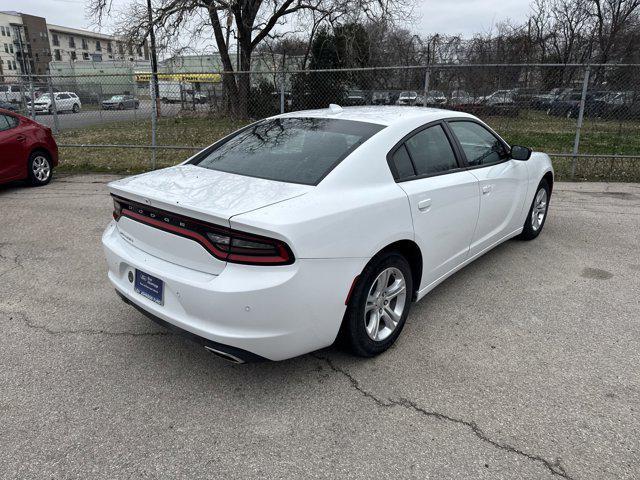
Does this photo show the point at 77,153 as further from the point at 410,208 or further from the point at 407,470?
the point at 407,470

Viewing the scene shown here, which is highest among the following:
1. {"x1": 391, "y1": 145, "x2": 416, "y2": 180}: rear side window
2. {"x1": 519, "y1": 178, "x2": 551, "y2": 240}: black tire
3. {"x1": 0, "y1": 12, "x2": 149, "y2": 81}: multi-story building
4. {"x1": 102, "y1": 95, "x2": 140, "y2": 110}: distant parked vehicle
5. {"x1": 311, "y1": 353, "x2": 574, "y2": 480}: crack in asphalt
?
{"x1": 0, "y1": 12, "x2": 149, "y2": 81}: multi-story building

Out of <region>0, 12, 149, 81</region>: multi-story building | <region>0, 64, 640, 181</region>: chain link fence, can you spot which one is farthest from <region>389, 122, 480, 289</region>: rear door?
<region>0, 12, 149, 81</region>: multi-story building

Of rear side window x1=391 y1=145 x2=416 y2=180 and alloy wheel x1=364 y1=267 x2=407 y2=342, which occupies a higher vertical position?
rear side window x1=391 y1=145 x2=416 y2=180

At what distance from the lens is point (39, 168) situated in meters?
8.25

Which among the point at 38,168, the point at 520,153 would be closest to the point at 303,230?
the point at 520,153

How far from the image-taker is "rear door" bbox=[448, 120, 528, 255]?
3967 millimetres

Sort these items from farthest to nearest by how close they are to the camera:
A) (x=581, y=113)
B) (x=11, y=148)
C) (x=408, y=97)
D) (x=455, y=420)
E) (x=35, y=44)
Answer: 1. (x=35, y=44)
2. (x=408, y=97)
3. (x=581, y=113)
4. (x=11, y=148)
5. (x=455, y=420)

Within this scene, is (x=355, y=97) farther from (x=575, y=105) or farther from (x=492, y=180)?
(x=492, y=180)

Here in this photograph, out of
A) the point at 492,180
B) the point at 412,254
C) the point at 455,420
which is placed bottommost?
the point at 455,420

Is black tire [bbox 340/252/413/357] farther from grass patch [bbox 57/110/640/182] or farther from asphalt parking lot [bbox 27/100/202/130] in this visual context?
asphalt parking lot [bbox 27/100/202/130]

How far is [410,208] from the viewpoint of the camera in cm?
305

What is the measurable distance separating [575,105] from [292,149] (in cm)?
883

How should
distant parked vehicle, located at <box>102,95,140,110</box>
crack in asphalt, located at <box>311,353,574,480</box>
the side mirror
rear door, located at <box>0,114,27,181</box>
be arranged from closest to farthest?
crack in asphalt, located at <box>311,353,574,480</box> → the side mirror → rear door, located at <box>0,114,27,181</box> → distant parked vehicle, located at <box>102,95,140,110</box>

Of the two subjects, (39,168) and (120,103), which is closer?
(39,168)
